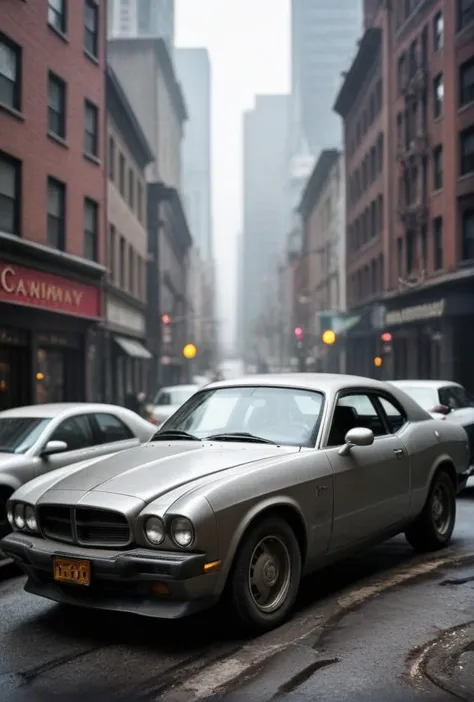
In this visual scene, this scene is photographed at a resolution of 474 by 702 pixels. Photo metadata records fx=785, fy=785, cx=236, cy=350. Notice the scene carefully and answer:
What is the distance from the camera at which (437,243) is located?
108 feet

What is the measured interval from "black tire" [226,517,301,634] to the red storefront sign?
48.7 feet

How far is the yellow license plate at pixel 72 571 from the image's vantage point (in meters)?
4.74

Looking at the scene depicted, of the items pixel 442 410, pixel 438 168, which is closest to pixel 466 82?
pixel 438 168

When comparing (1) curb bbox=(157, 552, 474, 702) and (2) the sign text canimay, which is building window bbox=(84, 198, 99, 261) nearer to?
(2) the sign text canimay

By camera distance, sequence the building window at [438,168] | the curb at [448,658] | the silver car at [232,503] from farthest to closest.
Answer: the building window at [438,168], the silver car at [232,503], the curb at [448,658]

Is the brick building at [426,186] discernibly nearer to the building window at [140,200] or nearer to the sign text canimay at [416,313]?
the sign text canimay at [416,313]

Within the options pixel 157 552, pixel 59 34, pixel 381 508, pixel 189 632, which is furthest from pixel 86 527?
pixel 59 34

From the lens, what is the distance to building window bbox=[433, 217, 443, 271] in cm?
3253

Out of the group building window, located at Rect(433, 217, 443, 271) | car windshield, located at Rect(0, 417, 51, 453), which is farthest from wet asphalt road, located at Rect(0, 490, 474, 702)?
building window, located at Rect(433, 217, 443, 271)

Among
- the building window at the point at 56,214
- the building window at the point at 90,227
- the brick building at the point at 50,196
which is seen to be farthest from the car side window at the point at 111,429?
the building window at the point at 90,227

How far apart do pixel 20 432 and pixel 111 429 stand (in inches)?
45.4

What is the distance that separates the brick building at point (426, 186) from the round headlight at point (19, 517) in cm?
2607

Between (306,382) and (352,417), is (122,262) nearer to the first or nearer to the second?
(306,382)

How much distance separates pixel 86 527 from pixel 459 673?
7.72ft
